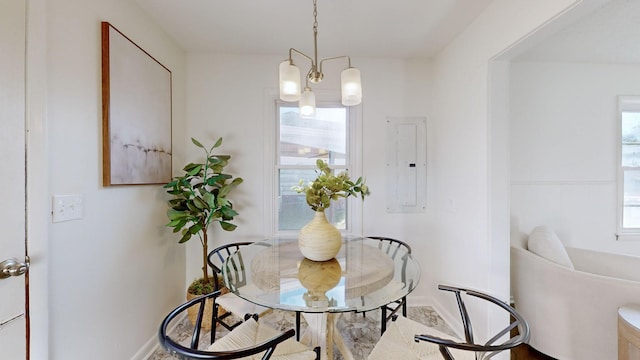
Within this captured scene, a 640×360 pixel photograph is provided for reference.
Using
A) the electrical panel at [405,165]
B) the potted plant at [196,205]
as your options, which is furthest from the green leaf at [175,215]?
the electrical panel at [405,165]

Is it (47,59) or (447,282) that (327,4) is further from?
(447,282)

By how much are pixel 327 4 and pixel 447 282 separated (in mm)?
2574

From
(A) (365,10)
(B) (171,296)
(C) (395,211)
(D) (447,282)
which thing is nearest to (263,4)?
(A) (365,10)

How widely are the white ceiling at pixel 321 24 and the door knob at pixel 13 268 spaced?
1.76m

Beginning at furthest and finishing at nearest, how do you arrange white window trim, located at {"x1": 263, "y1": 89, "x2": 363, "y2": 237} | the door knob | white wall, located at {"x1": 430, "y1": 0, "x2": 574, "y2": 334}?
white window trim, located at {"x1": 263, "y1": 89, "x2": 363, "y2": 237}
white wall, located at {"x1": 430, "y1": 0, "x2": 574, "y2": 334}
the door knob

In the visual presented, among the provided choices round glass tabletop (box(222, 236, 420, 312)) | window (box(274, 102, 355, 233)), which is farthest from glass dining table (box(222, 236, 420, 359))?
window (box(274, 102, 355, 233))

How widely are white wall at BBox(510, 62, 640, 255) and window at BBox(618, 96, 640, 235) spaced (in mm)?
98

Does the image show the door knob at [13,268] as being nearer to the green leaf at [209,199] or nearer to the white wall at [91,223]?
the white wall at [91,223]

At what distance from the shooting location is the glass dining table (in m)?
1.07

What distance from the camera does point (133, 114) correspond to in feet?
5.73

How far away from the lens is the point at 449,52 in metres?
2.35

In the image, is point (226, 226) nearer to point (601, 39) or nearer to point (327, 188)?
point (327, 188)

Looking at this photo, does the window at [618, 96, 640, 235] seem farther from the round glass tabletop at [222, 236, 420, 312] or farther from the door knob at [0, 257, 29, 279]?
the door knob at [0, 257, 29, 279]

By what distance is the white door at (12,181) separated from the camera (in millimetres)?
1009
